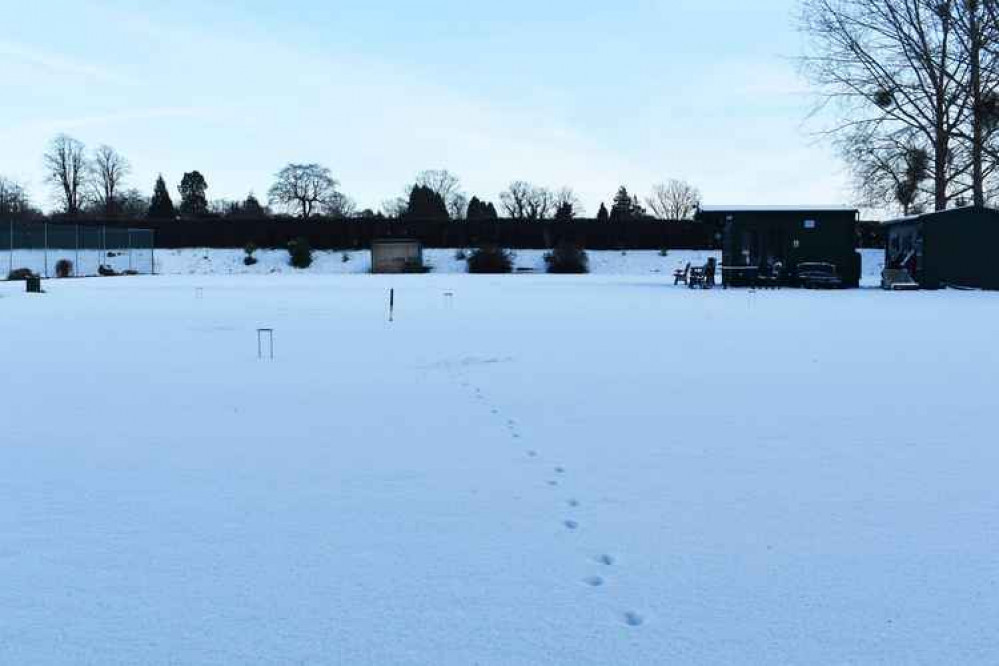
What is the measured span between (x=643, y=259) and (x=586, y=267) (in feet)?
14.2

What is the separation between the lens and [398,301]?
24.3 metres

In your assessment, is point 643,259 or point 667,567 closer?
point 667,567

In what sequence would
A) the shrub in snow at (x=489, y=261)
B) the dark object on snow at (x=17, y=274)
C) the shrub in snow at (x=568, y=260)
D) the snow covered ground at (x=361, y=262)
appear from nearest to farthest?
1. the dark object on snow at (x=17, y=274)
2. the shrub in snow at (x=568, y=260)
3. the shrub in snow at (x=489, y=261)
4. the snow covered ground at (x=361, y=262)

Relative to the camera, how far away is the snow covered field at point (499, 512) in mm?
3248

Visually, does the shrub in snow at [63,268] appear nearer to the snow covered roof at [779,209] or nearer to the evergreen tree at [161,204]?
the snow covered roof at [779,209]

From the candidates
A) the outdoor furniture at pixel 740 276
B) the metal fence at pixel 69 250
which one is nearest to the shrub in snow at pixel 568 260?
the outdoor furniture at pixel 740 276

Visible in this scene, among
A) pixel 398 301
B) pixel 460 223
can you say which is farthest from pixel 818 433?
pixel 460 223

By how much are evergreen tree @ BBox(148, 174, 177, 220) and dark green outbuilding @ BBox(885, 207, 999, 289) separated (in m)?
65.9

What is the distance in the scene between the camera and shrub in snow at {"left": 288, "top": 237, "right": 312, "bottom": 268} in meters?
52.0

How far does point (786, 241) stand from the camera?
33.8m

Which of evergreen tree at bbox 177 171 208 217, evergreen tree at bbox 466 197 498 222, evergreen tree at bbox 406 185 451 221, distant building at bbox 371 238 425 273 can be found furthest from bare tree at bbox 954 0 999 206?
evergreen tree at bbox 177 171 208 217

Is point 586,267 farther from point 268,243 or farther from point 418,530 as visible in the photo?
point 418,530

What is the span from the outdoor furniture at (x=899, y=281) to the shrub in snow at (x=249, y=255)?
34928 mm

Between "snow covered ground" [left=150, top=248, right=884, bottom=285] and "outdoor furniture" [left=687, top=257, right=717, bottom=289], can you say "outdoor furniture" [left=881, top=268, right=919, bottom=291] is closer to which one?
"outdoor furniture" [left=687, top=257, right=717, bottom=289]
